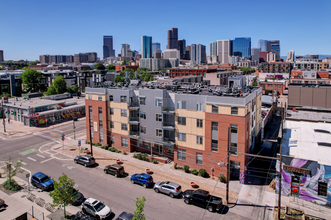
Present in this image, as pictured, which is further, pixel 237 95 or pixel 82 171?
pixel 82 171

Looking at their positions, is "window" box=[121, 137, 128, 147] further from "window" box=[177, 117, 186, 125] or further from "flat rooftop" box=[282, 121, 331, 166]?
"flat rooftop" box=[282, 121, 331, 166]

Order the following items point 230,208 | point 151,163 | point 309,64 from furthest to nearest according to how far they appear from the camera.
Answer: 1. point 309,64
2. point 151,163
3. point 230,208

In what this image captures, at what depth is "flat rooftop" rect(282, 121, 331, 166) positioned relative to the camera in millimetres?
29952

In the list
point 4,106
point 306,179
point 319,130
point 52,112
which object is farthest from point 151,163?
point 4,106

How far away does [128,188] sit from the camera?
106ft

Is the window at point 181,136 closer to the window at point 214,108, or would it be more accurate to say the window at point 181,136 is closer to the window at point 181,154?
the window at point 181,154

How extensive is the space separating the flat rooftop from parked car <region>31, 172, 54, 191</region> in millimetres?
32004

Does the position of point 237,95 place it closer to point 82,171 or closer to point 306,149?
point 306,149

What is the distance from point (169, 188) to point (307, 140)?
2263 cm

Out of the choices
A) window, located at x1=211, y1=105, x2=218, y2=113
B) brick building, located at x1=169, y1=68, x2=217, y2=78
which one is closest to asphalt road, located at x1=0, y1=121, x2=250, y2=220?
window, located at x1=211, y1=105, x2=218, y2=113

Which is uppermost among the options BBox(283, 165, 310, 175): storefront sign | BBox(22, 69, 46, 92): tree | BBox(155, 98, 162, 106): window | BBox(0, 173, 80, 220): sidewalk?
BBox(22, 69, 46, 92): tree

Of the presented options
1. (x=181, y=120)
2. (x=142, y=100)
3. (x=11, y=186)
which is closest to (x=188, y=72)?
(x=142, y=100)

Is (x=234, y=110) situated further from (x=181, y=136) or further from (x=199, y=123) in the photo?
(x=181, y=136)

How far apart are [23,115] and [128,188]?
49.9 m
